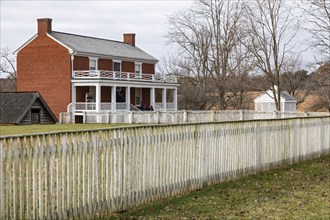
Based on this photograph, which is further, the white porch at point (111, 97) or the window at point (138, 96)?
the window at point (138, 96)

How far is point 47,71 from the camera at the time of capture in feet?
156

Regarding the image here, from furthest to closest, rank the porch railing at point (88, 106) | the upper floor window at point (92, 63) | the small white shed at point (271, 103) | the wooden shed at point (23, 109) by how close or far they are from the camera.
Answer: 1. the small white shed at point (271, 103)
2. the upper floor window at point (92, 63)
3. the porch railing at point (88, 106)
4. the wooden shed at point (23, 109)

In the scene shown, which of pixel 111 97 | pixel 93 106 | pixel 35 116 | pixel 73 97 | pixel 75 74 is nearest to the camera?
pixel 35 116

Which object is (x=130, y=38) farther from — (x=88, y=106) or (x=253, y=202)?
(x=253, y=202)

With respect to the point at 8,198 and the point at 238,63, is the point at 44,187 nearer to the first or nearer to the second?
the point at 8,198

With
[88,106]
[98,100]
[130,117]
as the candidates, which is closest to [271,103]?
[98,100]

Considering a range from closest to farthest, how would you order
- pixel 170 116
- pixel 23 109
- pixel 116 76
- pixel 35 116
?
pixel 170 116, pixel 23 109, pixel 35 116, pixel 116 76

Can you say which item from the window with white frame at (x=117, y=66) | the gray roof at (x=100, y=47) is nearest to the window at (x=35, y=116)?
the gray roof at (x=100, y=47)

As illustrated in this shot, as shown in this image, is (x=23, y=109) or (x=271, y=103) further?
(x=271, y=103)

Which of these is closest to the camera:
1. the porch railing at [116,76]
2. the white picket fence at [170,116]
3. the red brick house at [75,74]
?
the white picket fence at [170,116]

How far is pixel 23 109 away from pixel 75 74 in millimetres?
8961

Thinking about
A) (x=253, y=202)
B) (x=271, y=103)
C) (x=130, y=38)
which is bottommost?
(x=253, y=202)

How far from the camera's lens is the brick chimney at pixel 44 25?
47375 millimetres

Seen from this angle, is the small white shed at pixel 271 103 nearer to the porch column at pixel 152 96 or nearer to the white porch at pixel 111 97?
the white porch at pixel 111 97
